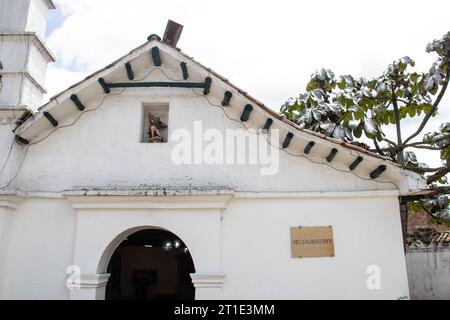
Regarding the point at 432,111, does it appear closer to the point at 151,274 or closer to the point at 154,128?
the point at 154,128

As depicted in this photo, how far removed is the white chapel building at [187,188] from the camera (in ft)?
18.7

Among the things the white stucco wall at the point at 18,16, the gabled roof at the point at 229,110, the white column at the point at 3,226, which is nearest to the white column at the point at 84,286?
the white column at the point at 3,226

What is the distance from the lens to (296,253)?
5746mm

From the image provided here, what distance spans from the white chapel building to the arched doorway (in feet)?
18.8

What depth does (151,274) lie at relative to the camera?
12297mm

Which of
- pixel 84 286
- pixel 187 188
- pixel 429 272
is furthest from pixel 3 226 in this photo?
pixel 429 272

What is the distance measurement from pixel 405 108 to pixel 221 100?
4.60m

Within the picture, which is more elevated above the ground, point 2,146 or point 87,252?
point 2,146

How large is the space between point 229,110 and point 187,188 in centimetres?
147

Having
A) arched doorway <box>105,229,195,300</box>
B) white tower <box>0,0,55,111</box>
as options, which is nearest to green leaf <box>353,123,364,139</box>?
white tower <box>0,0,55,111</box>

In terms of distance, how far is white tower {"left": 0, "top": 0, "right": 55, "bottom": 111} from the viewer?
639 centimetres
